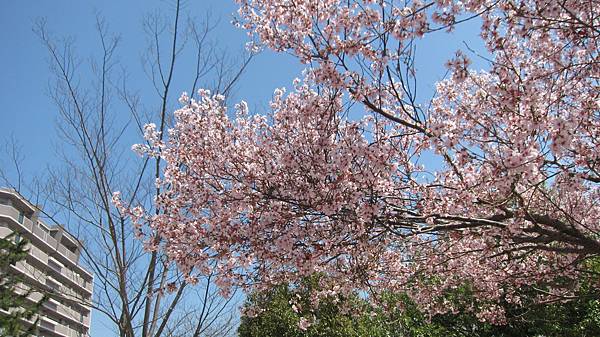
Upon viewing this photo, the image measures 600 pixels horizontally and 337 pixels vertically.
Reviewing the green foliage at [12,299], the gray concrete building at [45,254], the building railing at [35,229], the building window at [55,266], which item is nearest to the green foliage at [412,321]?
the green foliage at [12,299]

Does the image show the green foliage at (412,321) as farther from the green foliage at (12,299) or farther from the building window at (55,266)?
the building window at (55,266)

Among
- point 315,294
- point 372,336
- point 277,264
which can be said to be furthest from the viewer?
point 372,336

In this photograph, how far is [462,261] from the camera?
6.17 meters

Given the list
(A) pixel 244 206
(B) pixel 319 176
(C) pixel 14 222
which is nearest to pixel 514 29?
(B) pixel 319 176

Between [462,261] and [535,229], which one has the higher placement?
[462,261]

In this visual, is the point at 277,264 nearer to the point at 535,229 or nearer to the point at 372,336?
the point at 535,229

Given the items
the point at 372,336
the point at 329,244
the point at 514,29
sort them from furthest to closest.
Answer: the point at 372,336 → the point at 329,244 → the point at 514,29

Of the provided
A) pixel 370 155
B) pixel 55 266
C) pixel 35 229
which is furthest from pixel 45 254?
pixel 370 155

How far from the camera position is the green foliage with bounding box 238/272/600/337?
913cm

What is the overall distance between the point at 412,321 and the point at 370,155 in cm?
760

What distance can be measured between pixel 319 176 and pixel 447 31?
4.61ft

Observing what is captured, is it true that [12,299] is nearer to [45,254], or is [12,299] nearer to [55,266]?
Result: [45,254]

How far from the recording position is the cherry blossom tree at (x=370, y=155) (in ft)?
11.2

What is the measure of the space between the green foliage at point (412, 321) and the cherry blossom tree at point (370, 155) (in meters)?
4.67
